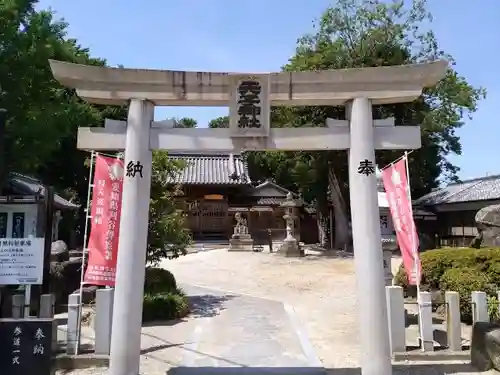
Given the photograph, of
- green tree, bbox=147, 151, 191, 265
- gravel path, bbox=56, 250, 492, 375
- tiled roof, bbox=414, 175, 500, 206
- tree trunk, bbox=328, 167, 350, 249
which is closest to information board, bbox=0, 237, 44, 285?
gravel path, bbox=56, 250, 492, 375

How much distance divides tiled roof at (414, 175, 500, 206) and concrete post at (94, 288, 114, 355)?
2005 centimetres

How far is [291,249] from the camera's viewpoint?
2545 cm

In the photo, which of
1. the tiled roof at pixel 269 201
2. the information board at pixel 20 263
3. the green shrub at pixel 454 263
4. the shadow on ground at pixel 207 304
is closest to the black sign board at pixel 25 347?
the information board at pixel 20 263

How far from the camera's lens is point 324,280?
1723cm

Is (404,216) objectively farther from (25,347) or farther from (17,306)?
(17,306)

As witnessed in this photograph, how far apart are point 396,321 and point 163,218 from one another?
640 cm

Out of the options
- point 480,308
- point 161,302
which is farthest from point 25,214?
point 480,308

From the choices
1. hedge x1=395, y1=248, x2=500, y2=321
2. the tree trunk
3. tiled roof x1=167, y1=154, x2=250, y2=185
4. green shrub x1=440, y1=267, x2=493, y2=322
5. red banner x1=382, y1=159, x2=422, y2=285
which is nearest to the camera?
red banner x1=382, y1=159, x2=422, y2=285

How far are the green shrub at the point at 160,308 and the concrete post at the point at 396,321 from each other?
536 cm

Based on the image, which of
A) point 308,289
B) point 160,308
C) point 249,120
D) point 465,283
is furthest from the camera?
point 308,289

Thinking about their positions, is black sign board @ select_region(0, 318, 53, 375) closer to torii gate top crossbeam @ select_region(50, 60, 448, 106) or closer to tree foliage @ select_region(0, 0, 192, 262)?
torii gate top crossbeam @ select_region(50, 60, 448, 106)

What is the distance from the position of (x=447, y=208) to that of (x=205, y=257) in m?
14.5

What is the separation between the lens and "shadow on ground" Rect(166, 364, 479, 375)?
22.7ft

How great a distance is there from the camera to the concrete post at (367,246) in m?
6.33
